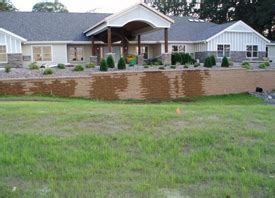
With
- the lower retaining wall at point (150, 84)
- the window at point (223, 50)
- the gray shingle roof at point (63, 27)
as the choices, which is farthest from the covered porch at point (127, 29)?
the window at point (223, 50)

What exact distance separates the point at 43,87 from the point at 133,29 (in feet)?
55.4

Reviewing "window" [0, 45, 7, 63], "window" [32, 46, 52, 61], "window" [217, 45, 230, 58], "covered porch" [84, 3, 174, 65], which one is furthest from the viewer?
"window" [217, 45, 230, 58]

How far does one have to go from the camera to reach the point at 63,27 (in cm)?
3328

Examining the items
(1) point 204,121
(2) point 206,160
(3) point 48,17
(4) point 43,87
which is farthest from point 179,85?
(3) point 48,17

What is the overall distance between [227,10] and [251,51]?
786 inches

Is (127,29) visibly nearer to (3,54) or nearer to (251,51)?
(3,54)

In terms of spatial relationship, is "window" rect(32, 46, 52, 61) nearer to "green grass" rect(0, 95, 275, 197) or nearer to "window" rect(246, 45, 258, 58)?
"window" rect(246, 45, 258, 58)

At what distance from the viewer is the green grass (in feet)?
14.3

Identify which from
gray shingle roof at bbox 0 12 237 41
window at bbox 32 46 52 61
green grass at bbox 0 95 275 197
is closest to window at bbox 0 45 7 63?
gray shingle roof at bbox 0 12 237 41

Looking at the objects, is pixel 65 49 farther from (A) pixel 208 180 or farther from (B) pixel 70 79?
(A) pixel 208 180

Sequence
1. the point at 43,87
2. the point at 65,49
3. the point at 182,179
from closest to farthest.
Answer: the point at 182,179, the point at 43,87, the point at 65,49

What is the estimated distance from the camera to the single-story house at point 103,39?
2795 centimetres

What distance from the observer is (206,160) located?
207 inches

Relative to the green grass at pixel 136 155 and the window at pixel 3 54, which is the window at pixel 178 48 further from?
the green grass at pixel 136 155
